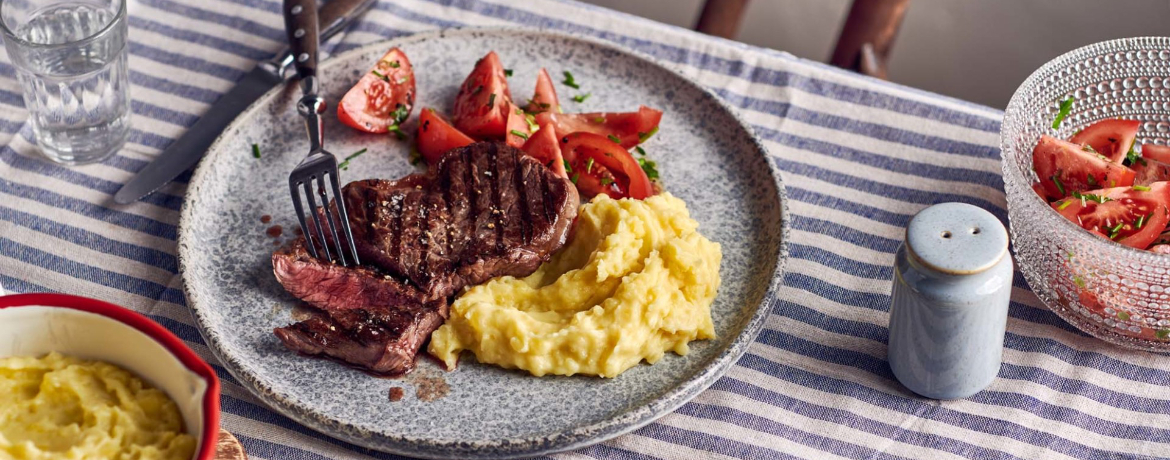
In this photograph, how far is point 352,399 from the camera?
121 inches

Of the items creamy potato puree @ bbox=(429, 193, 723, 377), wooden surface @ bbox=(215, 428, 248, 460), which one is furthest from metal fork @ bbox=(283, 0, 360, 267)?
wooden surface @ bbox=(215, 428, 248, 460)

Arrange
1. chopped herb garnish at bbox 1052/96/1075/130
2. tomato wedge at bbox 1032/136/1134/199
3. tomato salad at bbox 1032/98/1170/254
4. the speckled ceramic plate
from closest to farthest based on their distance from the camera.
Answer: the speckled ceramic plate, tomato salad at bbox 1032/98/1170/254, tomato wedge at bbox 1032/136/1134/199, chopped herb garnish at bbox 1052/96/1075/130

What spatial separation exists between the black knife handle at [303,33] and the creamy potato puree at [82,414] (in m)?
1.56

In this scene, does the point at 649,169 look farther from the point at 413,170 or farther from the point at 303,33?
the point at 303,33

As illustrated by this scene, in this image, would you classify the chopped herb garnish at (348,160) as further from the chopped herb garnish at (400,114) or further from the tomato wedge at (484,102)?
the tomato wedge at (484,102)

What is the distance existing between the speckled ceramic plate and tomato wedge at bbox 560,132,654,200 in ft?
0.65

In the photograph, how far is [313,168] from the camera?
355 centimetres

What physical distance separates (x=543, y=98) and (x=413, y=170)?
1.90 ft

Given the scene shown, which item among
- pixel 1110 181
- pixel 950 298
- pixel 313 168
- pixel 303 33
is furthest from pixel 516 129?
pixel 1110 181

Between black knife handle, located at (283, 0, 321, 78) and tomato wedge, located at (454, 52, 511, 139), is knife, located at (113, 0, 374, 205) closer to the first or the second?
black knife handle, located at (283, 0, 321, 78)

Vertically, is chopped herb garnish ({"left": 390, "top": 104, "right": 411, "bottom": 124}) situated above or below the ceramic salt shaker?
below

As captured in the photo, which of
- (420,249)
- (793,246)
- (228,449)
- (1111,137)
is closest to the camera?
(228,449)

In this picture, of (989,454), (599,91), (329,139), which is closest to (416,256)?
(329,139)

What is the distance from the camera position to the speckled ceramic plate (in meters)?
3.01
